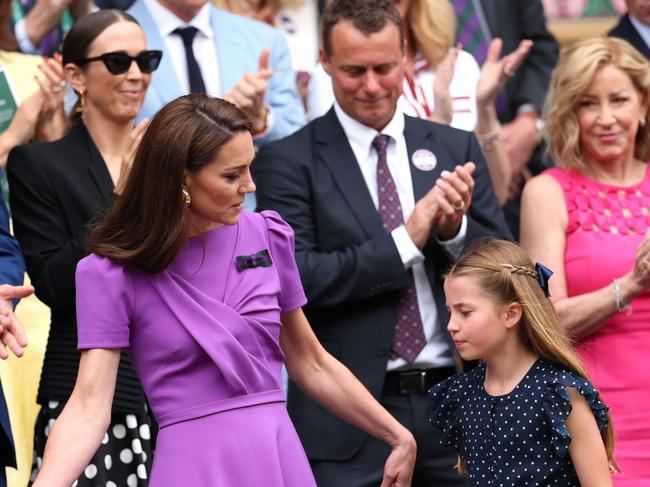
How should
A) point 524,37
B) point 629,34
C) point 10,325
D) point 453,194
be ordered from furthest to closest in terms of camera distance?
point 524,37 < point 629,34 < point 453,194 < point 10,325

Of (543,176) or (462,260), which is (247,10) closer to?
(543,176)

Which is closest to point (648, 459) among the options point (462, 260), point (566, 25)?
point (462, 260)

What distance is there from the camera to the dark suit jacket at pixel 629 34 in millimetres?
7305

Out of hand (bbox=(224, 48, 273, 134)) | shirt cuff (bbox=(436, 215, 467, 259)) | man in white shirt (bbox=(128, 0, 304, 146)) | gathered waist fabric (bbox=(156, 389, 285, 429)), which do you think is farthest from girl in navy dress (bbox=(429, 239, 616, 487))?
man in white shirt (bbox=(128, 0, 304, 146))

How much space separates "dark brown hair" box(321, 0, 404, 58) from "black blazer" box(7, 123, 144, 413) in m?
1.05

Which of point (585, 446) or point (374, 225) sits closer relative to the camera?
point (585, 446)

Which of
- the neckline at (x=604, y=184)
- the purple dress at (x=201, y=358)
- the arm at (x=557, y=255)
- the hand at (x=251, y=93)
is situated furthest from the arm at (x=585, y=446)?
the hand at (x=251, y=93)

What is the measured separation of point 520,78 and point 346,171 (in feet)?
8.04

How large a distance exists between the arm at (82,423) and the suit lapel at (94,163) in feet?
4.24

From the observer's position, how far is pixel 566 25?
13523mm

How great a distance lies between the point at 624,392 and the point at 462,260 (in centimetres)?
119

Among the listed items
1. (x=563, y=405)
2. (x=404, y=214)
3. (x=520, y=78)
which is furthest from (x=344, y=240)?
(x=520, y=78)

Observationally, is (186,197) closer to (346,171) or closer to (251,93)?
(346,171)

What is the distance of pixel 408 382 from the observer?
206 inches
